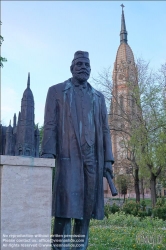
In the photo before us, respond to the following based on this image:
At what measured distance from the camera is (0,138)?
4051 mm

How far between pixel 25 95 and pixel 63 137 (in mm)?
704

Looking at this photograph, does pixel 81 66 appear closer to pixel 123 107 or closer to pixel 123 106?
pixel 123 107

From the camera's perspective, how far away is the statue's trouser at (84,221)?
3900 millimetres

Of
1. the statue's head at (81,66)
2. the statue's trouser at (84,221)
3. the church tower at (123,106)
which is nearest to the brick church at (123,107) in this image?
the church tower at (123,106)

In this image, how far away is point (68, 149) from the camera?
13.0ft

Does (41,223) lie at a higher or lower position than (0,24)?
lower

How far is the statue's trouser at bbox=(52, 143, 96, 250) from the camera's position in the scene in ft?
12.8

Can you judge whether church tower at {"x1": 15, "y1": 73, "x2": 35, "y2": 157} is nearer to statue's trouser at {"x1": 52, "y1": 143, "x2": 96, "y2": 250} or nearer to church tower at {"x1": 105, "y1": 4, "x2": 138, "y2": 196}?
statue's trouser at {"x1": 52, "y1": 143, "x2": 96, "y2": 250}

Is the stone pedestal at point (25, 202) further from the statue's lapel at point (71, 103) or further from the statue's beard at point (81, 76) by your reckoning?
the statue's beard at point (81, 76)

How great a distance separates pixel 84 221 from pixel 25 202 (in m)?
0.91

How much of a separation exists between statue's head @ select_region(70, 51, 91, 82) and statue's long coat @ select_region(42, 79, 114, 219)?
166mm

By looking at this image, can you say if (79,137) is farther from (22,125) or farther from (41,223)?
(41,223)

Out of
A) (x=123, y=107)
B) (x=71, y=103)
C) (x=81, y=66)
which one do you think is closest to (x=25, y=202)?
(x=71, y=103)

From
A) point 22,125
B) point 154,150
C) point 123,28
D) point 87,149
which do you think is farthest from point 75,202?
point 123,28
